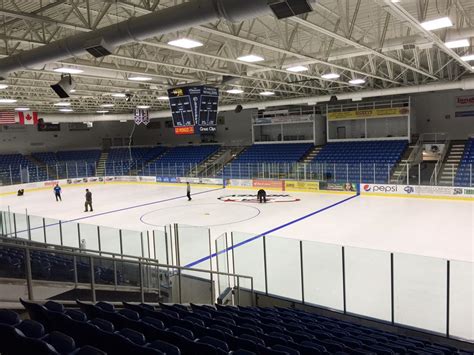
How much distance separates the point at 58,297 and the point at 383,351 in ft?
17.2

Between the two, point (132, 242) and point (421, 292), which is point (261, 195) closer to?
point (132, 242)

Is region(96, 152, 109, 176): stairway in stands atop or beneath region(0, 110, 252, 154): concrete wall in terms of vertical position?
beneath

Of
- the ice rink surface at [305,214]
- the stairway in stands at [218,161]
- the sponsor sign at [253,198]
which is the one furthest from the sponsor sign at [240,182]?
the sponsor sign at [253,198]

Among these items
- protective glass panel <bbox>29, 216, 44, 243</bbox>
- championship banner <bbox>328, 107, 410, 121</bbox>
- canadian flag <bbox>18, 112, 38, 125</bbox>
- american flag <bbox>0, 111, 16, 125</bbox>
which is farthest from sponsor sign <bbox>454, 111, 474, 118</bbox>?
american flag <bbox>0, 111, 16, 125</bbox>

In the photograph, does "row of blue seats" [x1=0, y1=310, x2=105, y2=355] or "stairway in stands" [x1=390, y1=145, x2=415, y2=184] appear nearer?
"row of blue seats" [x1=0, y1=310, x2=105, y2=355]

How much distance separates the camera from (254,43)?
12.8 metres

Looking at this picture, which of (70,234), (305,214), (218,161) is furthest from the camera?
(218,161)

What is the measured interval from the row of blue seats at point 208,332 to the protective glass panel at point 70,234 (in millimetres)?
5449

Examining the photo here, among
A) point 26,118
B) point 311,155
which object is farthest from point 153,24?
point 311,155

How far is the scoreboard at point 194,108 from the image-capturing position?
1808 centimetres

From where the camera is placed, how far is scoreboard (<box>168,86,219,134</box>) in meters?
18.1

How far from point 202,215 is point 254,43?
956 cm

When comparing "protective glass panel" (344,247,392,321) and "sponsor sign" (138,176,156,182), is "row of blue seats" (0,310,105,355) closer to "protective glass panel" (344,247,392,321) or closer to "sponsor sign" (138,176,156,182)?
"protective glass panel" (344,247,392,321)

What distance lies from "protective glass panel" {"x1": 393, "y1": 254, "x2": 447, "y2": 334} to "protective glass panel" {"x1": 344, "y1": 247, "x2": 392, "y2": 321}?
365 millimetres
